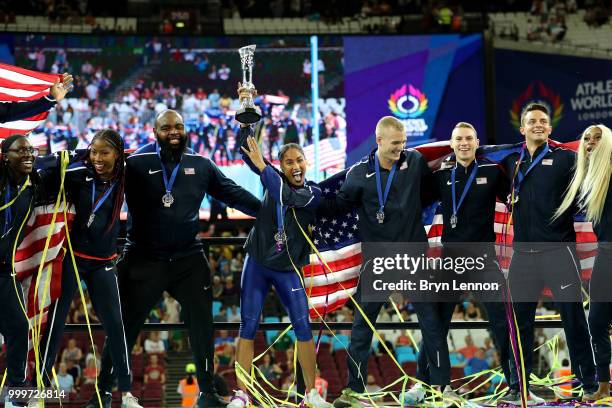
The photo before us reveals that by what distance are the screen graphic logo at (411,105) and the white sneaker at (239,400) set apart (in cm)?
1315

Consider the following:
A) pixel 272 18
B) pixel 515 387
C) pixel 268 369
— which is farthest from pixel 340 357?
pixel 272 18

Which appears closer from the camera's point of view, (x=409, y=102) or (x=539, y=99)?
(x=409, y=102)

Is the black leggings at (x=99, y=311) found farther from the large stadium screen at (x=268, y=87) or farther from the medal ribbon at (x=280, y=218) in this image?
the large stadium screen at (x=268, y=87)

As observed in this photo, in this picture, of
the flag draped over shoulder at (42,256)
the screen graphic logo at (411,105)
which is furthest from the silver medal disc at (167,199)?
the screen graphic logo at (411,105)

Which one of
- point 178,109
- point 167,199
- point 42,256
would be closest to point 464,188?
point 167,199

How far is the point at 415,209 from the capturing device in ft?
17.9

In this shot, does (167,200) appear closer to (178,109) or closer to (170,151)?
(170,151)

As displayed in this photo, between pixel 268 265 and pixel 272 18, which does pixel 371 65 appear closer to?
pixel 272 18

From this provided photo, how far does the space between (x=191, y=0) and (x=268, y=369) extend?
473 inches

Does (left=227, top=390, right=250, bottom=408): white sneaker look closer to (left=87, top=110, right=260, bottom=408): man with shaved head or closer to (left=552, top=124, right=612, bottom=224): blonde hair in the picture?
(left=87, top=110, right=260, bottom=408): man with shaved head

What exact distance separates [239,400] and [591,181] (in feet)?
8.40

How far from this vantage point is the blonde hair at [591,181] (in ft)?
17.4

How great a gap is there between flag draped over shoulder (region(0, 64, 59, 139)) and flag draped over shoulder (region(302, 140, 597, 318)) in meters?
2.16

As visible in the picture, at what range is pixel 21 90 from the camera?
20.7 feet
